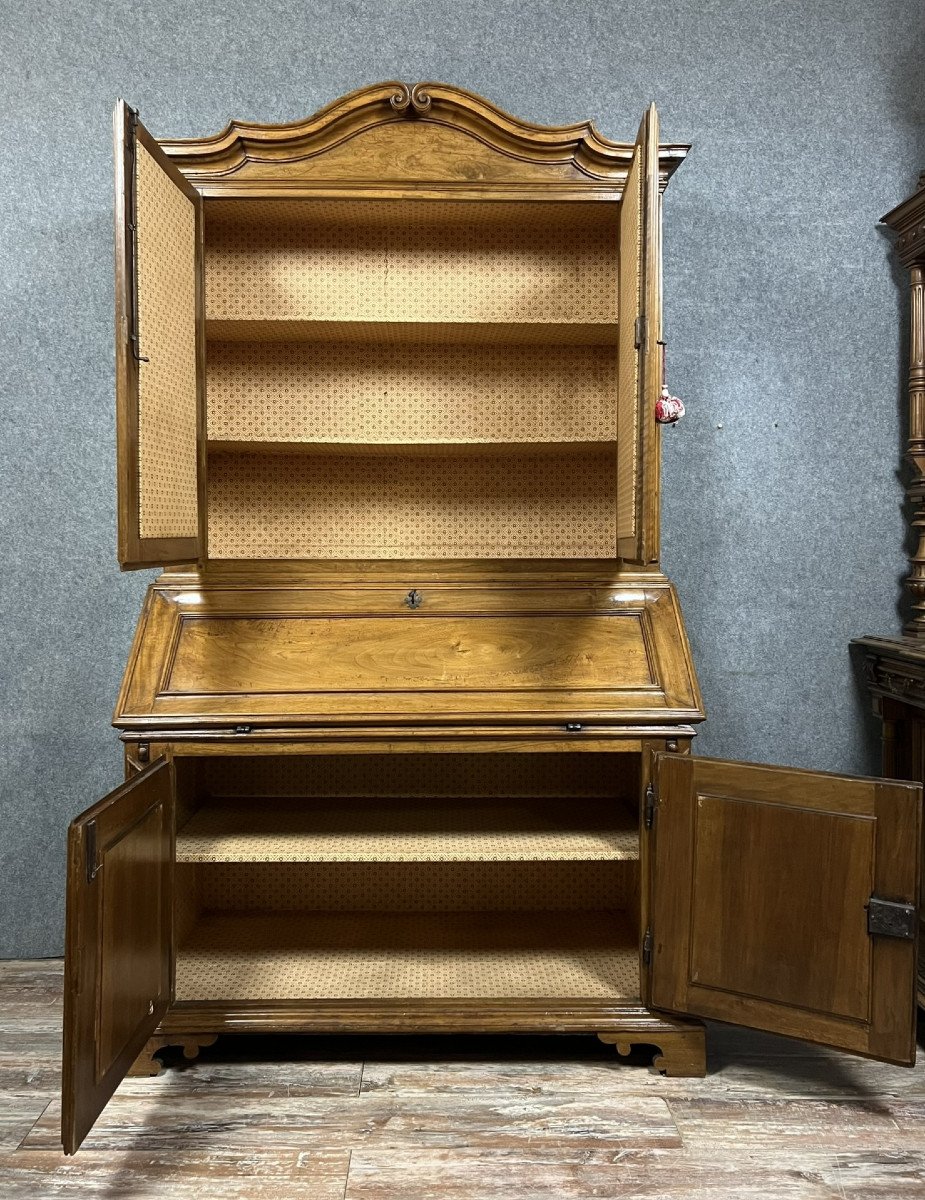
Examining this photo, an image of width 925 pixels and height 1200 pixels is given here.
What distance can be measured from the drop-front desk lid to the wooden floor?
30.7 inches

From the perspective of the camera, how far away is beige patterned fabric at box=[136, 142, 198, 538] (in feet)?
6.03

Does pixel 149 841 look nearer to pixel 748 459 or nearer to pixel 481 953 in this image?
pixel 481 953

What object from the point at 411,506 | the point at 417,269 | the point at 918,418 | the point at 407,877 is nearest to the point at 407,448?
the point at 411,506

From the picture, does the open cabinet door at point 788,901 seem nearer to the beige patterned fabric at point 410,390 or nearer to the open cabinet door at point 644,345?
the open cabinet door at point 644,345

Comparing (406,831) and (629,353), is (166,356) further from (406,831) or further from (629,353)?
(406,831)

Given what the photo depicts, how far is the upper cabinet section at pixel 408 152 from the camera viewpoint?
2.18 m

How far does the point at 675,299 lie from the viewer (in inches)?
→ 105

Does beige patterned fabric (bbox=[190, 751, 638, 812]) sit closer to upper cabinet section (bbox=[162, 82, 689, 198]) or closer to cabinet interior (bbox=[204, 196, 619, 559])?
cabinet interior (bbox=[204, 196, 619, 559])

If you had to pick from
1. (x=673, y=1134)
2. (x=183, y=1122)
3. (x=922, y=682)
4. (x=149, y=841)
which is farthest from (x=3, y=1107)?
(x=922, y=682)

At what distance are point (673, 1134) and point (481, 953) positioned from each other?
64cm

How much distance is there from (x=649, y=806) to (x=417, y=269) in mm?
1524

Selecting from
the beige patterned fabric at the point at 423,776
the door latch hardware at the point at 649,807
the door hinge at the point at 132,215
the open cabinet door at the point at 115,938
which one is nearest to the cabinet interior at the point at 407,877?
the beige patterned fabric at the point at 423,776

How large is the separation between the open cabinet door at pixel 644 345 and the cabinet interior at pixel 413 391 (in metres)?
0.48

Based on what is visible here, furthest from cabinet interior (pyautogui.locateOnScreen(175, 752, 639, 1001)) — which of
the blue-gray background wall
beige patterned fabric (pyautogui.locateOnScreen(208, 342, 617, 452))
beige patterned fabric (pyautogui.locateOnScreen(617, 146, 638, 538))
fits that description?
beige patterned fabric (pyautogui.locateOnScreen(208, 342, 617, 452))
